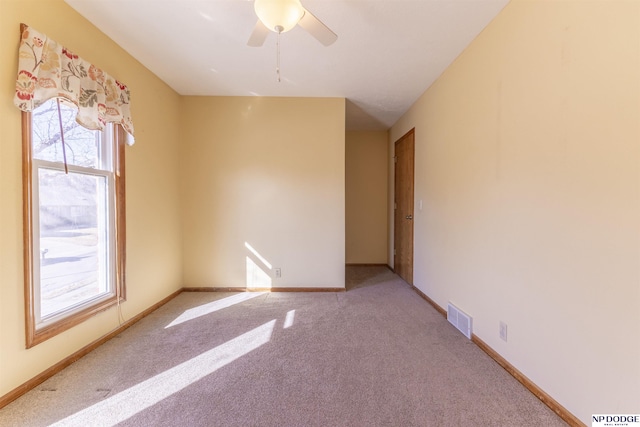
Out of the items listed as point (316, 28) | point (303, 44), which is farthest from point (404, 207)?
point (316, 28)

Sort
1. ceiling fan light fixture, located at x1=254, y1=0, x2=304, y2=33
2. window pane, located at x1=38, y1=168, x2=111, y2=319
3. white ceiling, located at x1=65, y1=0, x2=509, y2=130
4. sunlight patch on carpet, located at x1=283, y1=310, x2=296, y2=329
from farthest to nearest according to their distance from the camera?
sunlight patch on carpet, located at x1=283, y1=310, x2=296, y2=329, white ceiling, located at x1=65, y1=0, x2=509, y2=130, window pane, located at x1=38, y1=168, x2=111, y2=319, ceiling fan light fixture, located at x1=254, y1=0, x2=304, y2=33

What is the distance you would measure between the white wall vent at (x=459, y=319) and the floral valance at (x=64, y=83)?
11.1 ft

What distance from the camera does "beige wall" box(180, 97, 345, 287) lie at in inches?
132

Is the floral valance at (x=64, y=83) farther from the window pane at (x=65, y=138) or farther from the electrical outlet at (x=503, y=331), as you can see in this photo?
the electrical outlet at (x=503, y=331)

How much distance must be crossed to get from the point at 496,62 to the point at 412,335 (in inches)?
90.3

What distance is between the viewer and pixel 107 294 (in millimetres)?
2221

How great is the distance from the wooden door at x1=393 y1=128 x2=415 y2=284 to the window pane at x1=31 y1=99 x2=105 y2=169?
352 cm

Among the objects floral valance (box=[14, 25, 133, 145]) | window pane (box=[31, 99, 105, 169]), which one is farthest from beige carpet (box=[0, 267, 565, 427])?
floral valance (box=[14, 25, 133, 145])

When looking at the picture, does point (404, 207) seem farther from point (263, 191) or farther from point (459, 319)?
point (263, 191)

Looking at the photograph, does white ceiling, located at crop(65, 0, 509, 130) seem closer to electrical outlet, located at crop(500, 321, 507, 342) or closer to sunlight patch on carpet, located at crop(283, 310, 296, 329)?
electrical outlet, located at crop(500, 321, 507, 342)

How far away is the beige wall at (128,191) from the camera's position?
4.74ft

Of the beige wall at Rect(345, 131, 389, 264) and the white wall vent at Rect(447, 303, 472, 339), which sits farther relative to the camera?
the beige wall at Rect(345, 131, 389, 264)

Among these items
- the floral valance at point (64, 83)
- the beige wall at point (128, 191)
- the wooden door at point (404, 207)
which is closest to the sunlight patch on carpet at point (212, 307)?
the beige wall at point (128, 191)

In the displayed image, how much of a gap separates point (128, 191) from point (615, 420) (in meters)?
3.59
